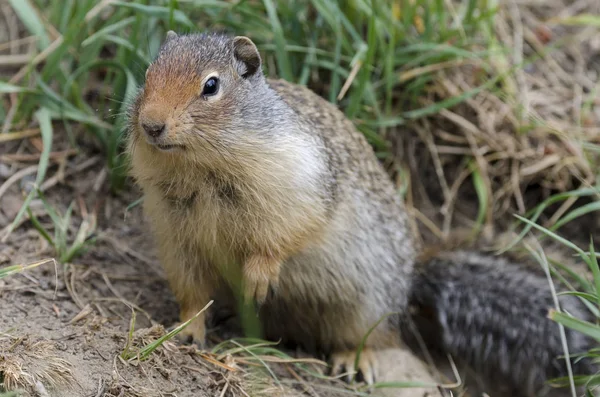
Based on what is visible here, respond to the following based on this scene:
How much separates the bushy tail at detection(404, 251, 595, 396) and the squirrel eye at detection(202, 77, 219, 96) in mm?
2046

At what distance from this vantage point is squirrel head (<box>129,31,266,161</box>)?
131 inches

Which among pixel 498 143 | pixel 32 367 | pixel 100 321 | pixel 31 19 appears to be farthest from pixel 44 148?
pixel 498 143

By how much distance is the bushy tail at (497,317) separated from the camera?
4.47 meters

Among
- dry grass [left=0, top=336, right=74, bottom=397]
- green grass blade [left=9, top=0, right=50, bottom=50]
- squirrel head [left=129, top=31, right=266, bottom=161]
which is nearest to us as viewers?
dry grass [left=0, top=336, right=74, bottom=397]

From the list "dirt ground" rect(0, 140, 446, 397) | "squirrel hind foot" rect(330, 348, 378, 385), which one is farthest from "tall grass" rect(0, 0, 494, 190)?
"squirrel hind foot" rect(330, 348, 378, 385)

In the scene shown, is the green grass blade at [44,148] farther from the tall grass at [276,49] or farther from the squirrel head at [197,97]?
the squirrel head at [197,97]

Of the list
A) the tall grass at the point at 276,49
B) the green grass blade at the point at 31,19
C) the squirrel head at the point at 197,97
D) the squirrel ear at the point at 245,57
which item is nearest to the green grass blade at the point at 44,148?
the tall grass at the point at 276,49

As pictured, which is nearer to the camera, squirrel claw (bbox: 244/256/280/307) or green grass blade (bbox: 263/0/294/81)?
squirrel claw (bbox: 244/256/280/307)

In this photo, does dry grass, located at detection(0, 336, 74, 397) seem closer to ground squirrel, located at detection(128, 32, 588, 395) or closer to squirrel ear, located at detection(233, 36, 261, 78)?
ground squirrel, located at detection(128, 32, 588, 395)

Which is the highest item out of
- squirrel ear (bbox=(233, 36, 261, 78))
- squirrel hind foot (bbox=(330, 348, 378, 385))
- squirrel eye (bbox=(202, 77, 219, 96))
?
squirrel ear (bbox=(233, 36, 261, 78))

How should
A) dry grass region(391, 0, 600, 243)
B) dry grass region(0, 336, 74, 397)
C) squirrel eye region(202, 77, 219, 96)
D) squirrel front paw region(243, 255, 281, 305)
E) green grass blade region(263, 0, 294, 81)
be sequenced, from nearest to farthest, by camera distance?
1. dry grass region(0, 336, 74, 397)
2. squirrel eye region(202, 77, 219, 96)
3. squirrel front paw region(243, 255, 281, 305)
4. green grass blade region(263, 0, 294, 81)
5. dry grass region(391, 0, 600, 243)

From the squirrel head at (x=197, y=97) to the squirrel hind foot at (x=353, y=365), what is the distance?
167cm

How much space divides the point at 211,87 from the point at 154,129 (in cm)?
41

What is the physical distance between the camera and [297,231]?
3900 millimetres
